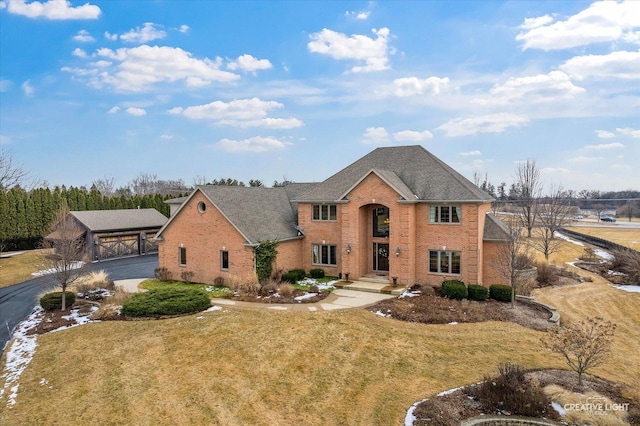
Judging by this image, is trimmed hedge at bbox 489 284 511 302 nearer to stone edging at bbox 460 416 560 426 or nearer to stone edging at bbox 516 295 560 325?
stone edging at bbox 516 295 560 325

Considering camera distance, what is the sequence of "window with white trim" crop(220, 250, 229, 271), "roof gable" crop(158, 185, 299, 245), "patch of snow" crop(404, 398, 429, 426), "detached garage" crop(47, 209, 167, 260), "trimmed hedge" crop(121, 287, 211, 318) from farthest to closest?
"detached garage" crop(47, 209, 167, 260)
"window with white trim" crop(220, 250, 229, 271)
"roof gable" crop(158, 185, 299, 245)
"trimmed hedge" crop(121, 287, 211, 318)
"patch of snow" crop(404, 398, 429, 426)

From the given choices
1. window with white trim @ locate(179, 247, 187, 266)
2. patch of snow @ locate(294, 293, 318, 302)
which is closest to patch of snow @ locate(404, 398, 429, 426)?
patch of snow @ locate(294, 293, 318, 302)

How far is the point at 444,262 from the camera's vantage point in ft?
81.7

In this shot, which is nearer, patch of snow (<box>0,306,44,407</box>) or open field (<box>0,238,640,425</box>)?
open field (<box>0,238,640,425</box>)

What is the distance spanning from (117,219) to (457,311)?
3861cm

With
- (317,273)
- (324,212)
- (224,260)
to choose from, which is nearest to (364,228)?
(324,212)

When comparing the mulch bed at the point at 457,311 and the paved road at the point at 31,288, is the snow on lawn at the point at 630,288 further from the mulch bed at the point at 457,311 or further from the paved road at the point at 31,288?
the paved road at the point at 31,288

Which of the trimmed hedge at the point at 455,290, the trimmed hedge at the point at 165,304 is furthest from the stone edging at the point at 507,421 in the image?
the trimmed hedge at the point at 165,304

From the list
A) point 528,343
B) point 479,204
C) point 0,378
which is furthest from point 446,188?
point 0,378

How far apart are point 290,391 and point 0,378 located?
11.1 m

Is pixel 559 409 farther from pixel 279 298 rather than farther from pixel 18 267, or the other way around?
pixel 18 267

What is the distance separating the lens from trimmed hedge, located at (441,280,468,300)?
22359 millimetres

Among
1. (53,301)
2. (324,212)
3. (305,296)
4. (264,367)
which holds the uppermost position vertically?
(324,212)

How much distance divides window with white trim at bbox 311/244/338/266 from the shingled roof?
3548 millimetres
